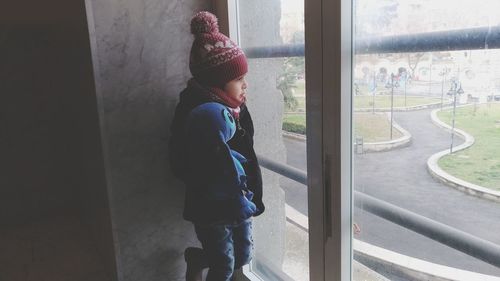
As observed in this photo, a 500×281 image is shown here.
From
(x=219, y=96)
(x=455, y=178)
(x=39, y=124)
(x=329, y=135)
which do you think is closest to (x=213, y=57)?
(x=219, y=96)

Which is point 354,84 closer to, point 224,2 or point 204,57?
point 204,57

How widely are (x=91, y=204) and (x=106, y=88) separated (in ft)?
2.89

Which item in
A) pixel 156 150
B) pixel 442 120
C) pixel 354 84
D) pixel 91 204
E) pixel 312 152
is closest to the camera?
pixel 442 120

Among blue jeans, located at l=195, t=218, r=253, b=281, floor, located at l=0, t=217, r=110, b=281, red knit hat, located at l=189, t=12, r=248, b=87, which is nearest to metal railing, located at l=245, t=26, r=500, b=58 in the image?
red knit hat, located at l=189, t=12, r=248, b=87

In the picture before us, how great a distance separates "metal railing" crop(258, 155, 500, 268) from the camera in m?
0.88

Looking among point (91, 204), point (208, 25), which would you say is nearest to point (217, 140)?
point (208, 25)

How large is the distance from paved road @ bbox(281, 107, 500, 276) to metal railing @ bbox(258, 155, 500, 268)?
0.01 m

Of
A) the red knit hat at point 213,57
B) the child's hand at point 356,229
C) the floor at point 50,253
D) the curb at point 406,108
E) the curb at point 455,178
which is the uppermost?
the red knit hat at point 213,57

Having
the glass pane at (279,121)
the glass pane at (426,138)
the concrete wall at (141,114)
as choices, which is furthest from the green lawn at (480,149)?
the concrete wall at (141,114)

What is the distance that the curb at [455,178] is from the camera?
0.86 metres

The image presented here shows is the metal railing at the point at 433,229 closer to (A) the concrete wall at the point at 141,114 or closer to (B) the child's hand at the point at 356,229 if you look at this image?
(B) the child's hand at the point at 356,229

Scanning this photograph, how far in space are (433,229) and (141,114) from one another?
1.14 meters

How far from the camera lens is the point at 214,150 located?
4.08 feet

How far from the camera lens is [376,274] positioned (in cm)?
115
